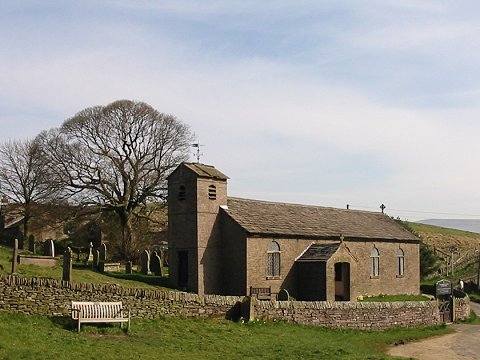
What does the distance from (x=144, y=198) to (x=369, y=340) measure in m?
28.8

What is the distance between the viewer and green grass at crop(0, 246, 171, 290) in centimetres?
2941

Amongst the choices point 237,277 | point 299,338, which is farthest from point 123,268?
point 299,338

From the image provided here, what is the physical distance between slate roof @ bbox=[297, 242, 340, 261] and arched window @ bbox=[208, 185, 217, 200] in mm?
6758

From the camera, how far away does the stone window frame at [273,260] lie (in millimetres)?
35562

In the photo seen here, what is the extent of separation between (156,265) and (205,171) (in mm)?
9399

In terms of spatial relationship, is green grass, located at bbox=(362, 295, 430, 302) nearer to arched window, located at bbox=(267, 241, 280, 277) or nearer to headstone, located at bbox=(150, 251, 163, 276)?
arched window, located at bbox=(267, 241, 280, 277)

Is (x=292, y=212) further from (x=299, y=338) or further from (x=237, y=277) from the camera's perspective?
(x=299, y=338)

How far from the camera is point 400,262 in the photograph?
45.5 meters

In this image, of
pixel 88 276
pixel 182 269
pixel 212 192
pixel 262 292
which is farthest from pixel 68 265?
pixel 262 292

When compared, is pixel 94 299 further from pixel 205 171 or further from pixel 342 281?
pixel 342 281

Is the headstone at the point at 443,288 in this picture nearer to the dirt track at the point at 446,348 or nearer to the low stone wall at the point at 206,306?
the low stone wall at the point at 206,306

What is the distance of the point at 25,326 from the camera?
1938 cm

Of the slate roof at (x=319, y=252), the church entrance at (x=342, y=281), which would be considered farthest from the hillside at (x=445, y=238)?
the slate roof at (x=319, y=252)

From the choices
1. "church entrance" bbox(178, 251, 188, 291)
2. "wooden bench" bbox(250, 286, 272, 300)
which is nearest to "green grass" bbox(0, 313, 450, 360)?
"wooden bench" bbox(250, 286, 272, 300)
